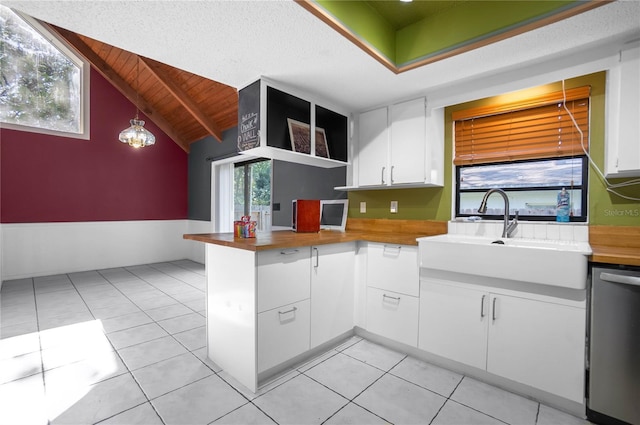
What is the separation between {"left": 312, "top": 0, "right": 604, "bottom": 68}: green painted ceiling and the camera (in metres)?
1.70

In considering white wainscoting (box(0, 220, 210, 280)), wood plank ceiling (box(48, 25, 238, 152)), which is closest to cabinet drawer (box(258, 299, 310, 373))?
wood plank ceiling (box(48, 25, 238, 152))

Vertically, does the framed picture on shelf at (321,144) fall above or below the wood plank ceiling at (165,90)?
below

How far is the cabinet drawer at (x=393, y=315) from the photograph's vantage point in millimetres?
2244

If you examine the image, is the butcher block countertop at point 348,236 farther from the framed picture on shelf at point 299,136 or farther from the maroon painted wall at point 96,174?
the maroon painted wall at point 96,174

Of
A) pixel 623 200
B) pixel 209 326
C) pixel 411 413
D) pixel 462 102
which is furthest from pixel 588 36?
pixel 209 326

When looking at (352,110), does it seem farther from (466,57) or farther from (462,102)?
(466,57)

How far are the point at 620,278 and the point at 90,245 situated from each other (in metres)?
6.86

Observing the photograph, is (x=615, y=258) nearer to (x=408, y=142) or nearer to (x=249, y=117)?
(x=408, y=142)

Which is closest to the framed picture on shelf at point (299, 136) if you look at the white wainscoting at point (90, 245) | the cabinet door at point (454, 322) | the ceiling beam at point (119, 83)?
the cabinet door at point (454, 322)

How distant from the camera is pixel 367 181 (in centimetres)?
299

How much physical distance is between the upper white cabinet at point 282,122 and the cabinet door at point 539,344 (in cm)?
192

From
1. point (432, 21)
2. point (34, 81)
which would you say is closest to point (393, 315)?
point (432, 21)

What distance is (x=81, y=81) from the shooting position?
5125 millimetres

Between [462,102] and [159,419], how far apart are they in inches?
121
